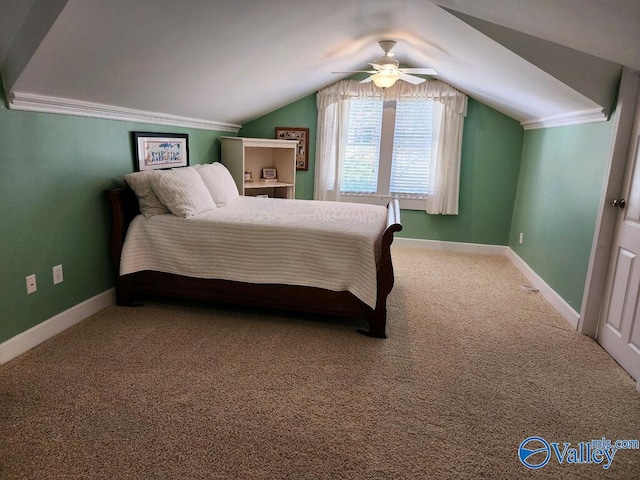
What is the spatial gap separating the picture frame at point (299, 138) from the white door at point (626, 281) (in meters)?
3.65

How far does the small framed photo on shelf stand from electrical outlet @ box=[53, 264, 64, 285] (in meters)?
3.18

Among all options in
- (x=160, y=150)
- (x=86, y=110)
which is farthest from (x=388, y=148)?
(x=86, y=110)

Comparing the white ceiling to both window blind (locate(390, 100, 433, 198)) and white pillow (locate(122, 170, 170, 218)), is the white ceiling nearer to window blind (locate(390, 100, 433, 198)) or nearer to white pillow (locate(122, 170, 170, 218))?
white pillow (locate(122, 170, 170, 218))

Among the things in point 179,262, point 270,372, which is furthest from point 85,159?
point 270,372

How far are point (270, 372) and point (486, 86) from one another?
3.52 metres

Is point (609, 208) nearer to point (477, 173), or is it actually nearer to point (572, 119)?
point (572, 119)

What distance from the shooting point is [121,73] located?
→ 269 cm

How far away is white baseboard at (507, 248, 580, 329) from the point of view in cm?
320

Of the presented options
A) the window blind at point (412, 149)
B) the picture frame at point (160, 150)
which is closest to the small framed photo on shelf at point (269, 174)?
the picture frame at point (160, 150)

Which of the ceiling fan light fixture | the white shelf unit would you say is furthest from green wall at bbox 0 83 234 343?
the ceiling fan light fixture

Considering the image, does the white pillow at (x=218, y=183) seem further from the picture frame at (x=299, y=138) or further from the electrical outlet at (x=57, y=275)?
the picture frame at (x=299, y=138)

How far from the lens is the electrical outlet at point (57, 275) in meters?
2.69

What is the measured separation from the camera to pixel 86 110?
283 centimetres

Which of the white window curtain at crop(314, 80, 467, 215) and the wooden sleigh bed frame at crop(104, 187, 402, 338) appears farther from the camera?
the white window curtain at crop(314, 80, 467, 215)
